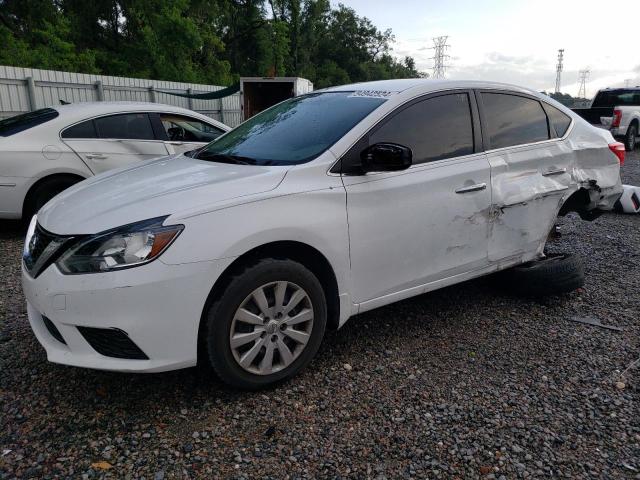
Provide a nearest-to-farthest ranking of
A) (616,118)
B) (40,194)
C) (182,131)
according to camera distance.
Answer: (40,194), (182,131), (616,118)

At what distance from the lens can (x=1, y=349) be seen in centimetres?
321

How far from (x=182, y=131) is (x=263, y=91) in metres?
9.37

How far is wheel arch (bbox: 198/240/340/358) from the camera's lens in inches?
98.7

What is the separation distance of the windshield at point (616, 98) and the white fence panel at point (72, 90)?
12.6 m

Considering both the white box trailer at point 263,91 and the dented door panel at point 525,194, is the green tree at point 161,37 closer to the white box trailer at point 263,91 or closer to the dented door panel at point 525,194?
the white box trailer at point 263,91

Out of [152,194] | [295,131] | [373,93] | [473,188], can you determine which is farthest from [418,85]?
[152,194]

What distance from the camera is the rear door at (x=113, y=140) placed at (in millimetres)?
5785

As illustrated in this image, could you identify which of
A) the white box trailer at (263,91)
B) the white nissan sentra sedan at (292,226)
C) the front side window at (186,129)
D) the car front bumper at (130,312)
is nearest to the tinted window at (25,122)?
the front side window at (186,129)

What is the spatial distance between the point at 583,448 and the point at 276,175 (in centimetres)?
201

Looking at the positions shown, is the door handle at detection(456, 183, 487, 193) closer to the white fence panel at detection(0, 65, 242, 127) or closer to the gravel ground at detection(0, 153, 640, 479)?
the gravel ground at detection(0, 153, 640, 479)

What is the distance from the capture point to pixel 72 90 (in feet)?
37.0

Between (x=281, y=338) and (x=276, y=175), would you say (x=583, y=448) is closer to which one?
(x=281, y=338)

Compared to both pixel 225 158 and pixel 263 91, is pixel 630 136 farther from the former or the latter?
pixel 225 158

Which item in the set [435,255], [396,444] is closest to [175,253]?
[396,444]
